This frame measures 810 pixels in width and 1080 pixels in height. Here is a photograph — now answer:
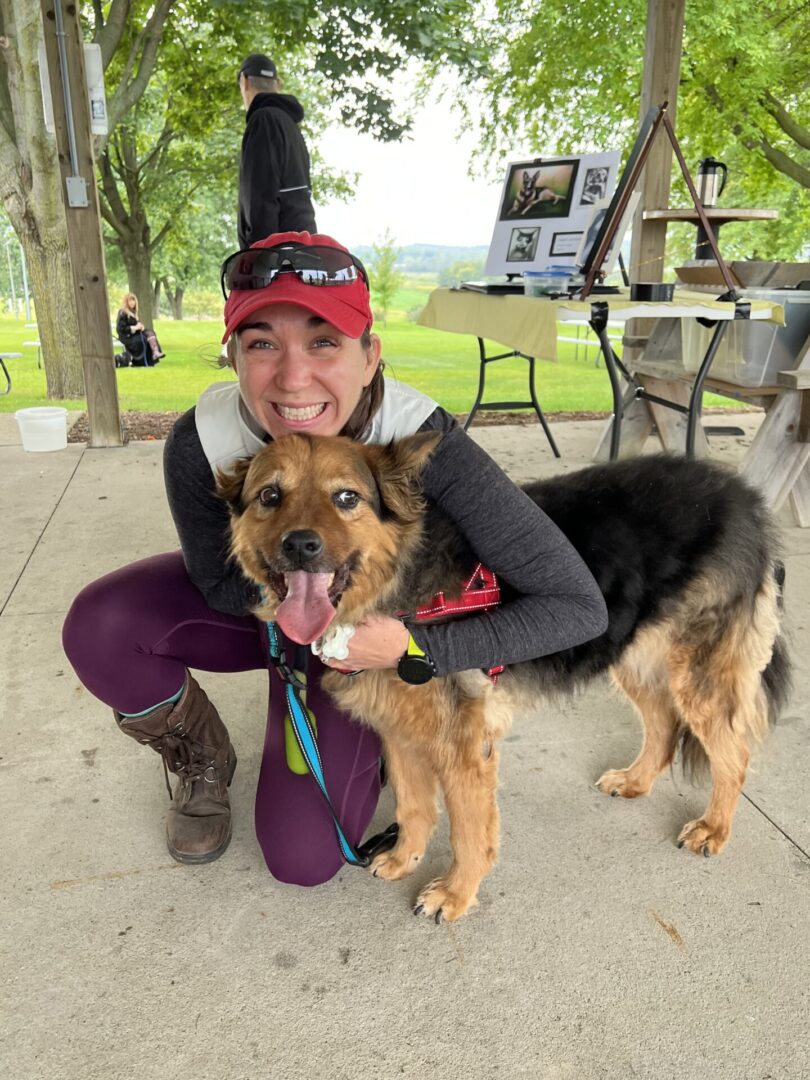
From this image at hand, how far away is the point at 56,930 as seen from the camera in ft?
6.17

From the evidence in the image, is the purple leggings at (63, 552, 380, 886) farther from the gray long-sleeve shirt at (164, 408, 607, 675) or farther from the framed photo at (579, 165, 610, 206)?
the framed photo at (579, 165, 610, 206)

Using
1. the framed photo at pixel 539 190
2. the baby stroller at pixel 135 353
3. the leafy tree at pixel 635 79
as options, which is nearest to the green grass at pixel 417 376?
the baby stroller at pixel 135 353

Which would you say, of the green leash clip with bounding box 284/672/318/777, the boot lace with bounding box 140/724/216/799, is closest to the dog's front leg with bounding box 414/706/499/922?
the green leash clip with bounding box 284/672/318/777

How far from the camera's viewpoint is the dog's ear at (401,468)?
1668 millimetres

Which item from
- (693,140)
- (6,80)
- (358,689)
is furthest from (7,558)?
(693,140)

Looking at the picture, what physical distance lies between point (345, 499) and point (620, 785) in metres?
1.38

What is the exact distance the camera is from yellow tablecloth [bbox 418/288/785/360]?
394cm

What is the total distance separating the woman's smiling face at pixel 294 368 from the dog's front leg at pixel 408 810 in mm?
882

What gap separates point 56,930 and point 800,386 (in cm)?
422

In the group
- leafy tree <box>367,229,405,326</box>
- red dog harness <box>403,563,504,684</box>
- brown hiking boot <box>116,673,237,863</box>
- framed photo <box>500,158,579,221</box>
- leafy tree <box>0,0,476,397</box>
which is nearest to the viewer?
red dog harness <box>403,563,504,684</box>

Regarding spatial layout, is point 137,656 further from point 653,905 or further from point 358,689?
point 653,905

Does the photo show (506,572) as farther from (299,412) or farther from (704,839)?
(704,839)

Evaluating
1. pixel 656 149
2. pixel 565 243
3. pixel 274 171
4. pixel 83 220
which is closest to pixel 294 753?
pixel 274 171

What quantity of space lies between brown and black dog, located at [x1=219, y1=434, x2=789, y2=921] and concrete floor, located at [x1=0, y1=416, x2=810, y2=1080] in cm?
15
